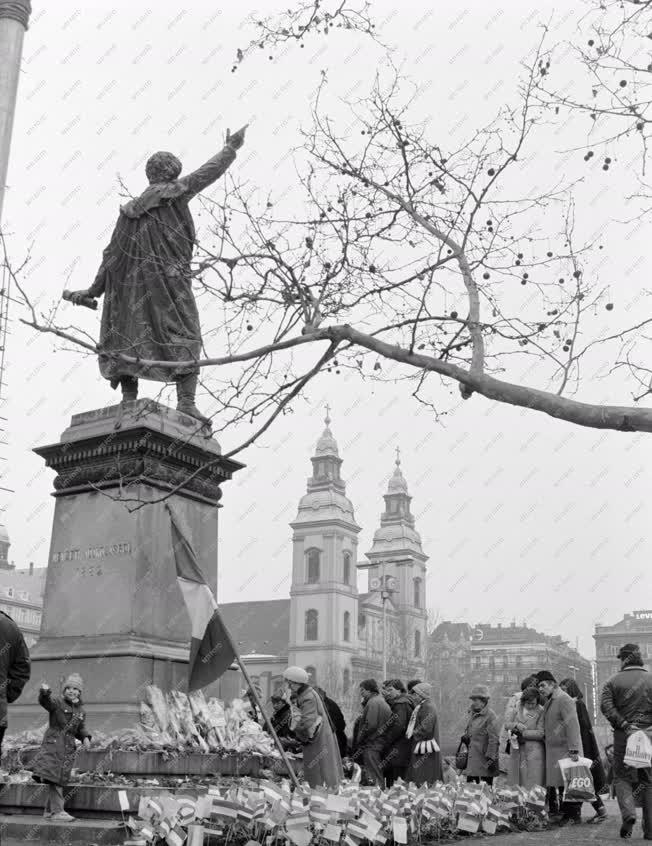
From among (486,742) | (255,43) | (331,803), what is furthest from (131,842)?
(486,742)

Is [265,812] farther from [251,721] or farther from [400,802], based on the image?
[251,721]

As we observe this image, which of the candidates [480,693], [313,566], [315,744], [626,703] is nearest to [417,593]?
[313,566]

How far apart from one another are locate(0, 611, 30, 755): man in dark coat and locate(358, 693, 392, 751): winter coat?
4.91 meters

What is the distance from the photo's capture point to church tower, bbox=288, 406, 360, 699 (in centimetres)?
10075

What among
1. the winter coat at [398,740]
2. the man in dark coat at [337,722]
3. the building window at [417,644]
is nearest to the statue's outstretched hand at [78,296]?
the man in dark coat at [337,722]

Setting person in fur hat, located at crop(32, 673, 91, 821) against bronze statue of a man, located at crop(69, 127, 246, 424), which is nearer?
person in fur hat, located at crop(32, 673, 91, 821)

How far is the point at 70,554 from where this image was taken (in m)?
8.72

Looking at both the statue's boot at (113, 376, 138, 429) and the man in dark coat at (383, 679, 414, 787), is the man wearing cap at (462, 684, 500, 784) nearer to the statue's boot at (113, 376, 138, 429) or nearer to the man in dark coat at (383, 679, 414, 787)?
the man in dark coat at (383, 679, 414, 787)

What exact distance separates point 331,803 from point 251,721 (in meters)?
2.52

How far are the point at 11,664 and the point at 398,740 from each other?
5.52 meters

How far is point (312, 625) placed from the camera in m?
103

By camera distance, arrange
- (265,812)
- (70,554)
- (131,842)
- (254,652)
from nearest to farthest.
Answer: (131,842)
(265,812)
(70,554)
(254,652)

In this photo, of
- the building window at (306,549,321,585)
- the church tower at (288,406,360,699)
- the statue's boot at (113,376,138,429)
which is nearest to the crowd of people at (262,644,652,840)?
the statue's boot at (113,376,138,429)

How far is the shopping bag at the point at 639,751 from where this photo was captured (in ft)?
26.7
